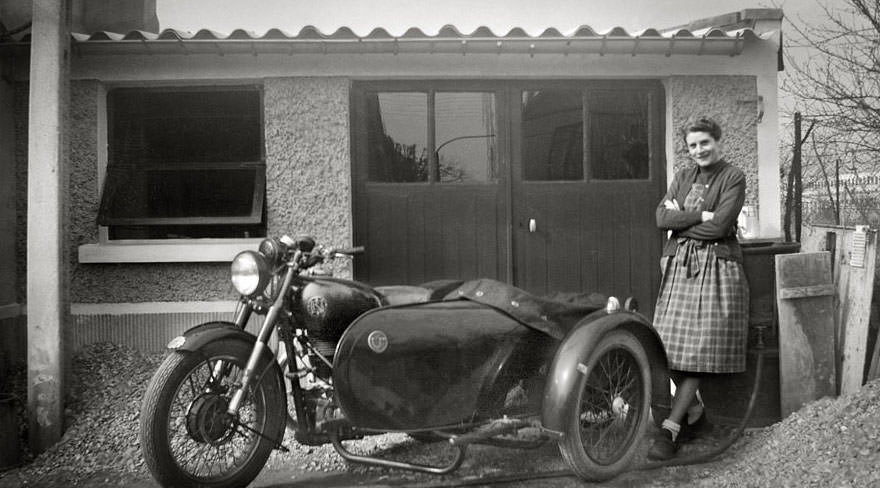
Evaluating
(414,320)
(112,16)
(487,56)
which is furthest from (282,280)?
(112,16)

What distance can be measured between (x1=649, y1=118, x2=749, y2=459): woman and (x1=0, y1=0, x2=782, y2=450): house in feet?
6.03

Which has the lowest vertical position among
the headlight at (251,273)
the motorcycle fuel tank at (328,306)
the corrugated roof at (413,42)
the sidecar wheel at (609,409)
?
the sidecar wheel at (609,409)

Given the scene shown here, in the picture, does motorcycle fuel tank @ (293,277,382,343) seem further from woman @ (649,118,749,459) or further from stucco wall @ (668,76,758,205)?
stucco wall @ (668,76,758,205)

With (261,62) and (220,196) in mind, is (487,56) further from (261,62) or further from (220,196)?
(220,196)

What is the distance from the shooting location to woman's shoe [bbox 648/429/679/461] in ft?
13.6

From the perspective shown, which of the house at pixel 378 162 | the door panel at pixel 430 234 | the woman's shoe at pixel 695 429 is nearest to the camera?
the woman's shoe at pixel 695 429

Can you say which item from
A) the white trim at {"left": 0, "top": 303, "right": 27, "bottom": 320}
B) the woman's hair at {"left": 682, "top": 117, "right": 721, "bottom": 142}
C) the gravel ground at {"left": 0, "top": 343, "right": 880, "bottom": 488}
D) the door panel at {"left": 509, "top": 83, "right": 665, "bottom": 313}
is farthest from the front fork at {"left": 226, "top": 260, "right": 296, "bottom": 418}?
the white trim at {"left": 0, "top": 303, "right": 27, "bottom": 320}

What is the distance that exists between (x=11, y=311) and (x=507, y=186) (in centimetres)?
414

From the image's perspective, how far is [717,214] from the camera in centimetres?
411

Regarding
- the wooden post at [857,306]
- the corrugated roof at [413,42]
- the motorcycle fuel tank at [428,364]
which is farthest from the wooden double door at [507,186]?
the motorcycle fuel tank at [428,364]

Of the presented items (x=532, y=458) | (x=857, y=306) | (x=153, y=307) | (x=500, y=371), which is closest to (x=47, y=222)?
(x=153, y=307)

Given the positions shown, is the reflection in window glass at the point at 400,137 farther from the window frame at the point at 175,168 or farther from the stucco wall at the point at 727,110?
the stucco wall at the point at 727,110

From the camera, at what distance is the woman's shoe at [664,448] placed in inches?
163

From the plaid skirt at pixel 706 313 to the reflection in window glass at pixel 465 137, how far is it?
223cm
